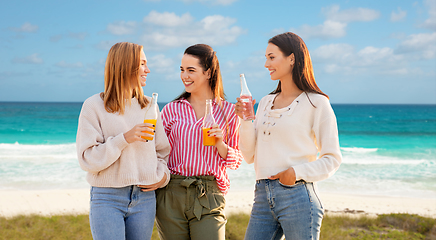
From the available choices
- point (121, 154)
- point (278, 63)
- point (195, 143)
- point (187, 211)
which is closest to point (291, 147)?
point (278, 63)

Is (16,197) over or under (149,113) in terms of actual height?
under

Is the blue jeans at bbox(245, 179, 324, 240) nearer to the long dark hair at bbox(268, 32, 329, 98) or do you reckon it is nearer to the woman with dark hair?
the woman with dark hair

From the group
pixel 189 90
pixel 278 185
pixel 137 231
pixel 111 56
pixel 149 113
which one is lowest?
pixel 137 231

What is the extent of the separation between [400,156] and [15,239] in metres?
20.2

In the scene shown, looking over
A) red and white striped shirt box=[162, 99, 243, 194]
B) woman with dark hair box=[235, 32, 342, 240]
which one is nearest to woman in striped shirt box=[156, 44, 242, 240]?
red and white striped shirt box=[162, 99, 243, 194]

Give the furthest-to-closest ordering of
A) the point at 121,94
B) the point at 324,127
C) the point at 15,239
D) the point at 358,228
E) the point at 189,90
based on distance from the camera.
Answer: the point at 358,228
the point at 15,239
the point at 189,90
the point at 121,94
the point at 324,127

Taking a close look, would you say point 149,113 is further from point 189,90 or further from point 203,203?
point 203,203

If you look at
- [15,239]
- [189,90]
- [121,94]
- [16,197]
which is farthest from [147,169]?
[16,197]

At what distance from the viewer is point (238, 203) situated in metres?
9.34

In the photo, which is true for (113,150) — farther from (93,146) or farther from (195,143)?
(195,143)

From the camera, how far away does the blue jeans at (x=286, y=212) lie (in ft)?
8.44

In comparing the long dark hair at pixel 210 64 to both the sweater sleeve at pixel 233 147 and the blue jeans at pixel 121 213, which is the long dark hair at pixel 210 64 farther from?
the blue jeans at pixel 121 213

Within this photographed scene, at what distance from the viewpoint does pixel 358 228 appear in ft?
21.6

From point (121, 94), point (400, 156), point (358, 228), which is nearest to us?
point (121, 94)
